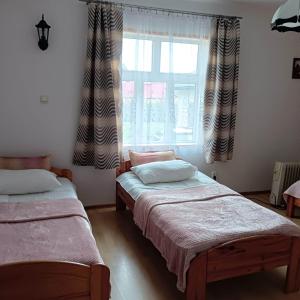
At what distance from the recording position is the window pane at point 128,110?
12.0 ft

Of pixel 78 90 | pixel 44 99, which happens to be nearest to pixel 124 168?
pixel 78 90

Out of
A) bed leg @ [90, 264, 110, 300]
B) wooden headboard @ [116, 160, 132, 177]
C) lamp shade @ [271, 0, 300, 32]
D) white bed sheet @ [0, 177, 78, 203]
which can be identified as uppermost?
lamp shade @ [271, 0, 300, 32]

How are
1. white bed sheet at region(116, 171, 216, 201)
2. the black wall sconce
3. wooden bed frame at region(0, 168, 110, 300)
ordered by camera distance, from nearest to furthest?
wooden bed frame at region(0, 168, 110, 300), white bed sheet at region(116, 171, 216, 201), the black wall sconce

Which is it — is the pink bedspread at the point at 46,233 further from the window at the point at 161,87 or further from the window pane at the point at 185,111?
the window pane at the point at 185,111

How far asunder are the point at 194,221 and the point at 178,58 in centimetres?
219

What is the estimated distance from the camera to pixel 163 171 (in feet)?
10.8

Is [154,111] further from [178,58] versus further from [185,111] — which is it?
[178,58]

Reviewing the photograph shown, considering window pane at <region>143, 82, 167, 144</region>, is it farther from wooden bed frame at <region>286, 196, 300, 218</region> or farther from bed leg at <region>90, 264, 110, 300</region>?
bed leg at <region>90, 264, 110, 300</region>

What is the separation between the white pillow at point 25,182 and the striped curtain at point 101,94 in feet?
2.20

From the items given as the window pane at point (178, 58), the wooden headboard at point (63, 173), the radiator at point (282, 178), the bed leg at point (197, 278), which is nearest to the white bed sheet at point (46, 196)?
the wooden headboard at point (63, 173)

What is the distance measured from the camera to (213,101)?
395 centimetres

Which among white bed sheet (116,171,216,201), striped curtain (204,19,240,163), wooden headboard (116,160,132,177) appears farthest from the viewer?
striped curtain (204,19,240,163)

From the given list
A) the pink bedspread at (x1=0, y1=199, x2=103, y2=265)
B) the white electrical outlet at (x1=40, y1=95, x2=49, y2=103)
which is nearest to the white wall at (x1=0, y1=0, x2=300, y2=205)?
the white electrical outlet at (x1=40, y1=95, x2=49, y2=103)

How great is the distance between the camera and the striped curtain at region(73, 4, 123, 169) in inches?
133
